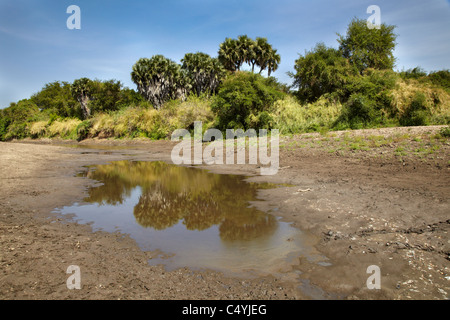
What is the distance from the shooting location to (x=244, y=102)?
2289cm

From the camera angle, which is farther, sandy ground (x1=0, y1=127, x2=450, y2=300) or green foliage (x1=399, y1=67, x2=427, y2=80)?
green foliage (x1=399, y1=67, x2=427, y2=80)

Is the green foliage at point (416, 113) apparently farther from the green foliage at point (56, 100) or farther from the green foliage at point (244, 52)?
the green foliage at point (56, 100)

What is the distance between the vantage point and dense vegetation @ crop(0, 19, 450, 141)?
19.0 metres

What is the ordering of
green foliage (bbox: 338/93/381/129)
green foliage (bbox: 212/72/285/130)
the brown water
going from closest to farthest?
the brown water, green foliage (bbox: 338/93/381/129), green foliage (bbox: 212/72/285/130)

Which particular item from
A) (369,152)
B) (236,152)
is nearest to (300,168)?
(369,152)

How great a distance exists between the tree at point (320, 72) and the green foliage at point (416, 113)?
598 cm

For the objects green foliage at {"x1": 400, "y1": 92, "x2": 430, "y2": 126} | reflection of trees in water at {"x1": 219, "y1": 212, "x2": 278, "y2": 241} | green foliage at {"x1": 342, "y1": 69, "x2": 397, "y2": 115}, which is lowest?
reflection of trees in water at {"x1": 219, "y1": 212, "x2": 278, "y2": 241}

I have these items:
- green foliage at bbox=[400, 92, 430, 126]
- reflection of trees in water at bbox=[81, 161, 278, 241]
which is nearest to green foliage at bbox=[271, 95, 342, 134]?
green foliage at bbox=[400, 92, 430, 126]

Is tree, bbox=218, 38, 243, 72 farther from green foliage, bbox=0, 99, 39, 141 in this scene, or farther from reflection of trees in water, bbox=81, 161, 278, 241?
green foliage, bbox=0, 99, 39, 141

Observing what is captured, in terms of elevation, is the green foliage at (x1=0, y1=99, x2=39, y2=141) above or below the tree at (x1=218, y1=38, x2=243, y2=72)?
below

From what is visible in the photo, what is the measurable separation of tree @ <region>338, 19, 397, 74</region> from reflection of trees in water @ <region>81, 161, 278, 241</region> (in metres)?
21.6

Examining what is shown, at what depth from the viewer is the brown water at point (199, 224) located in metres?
4.30

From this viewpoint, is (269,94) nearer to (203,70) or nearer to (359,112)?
(359,112)

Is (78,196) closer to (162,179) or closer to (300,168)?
(162,179)
